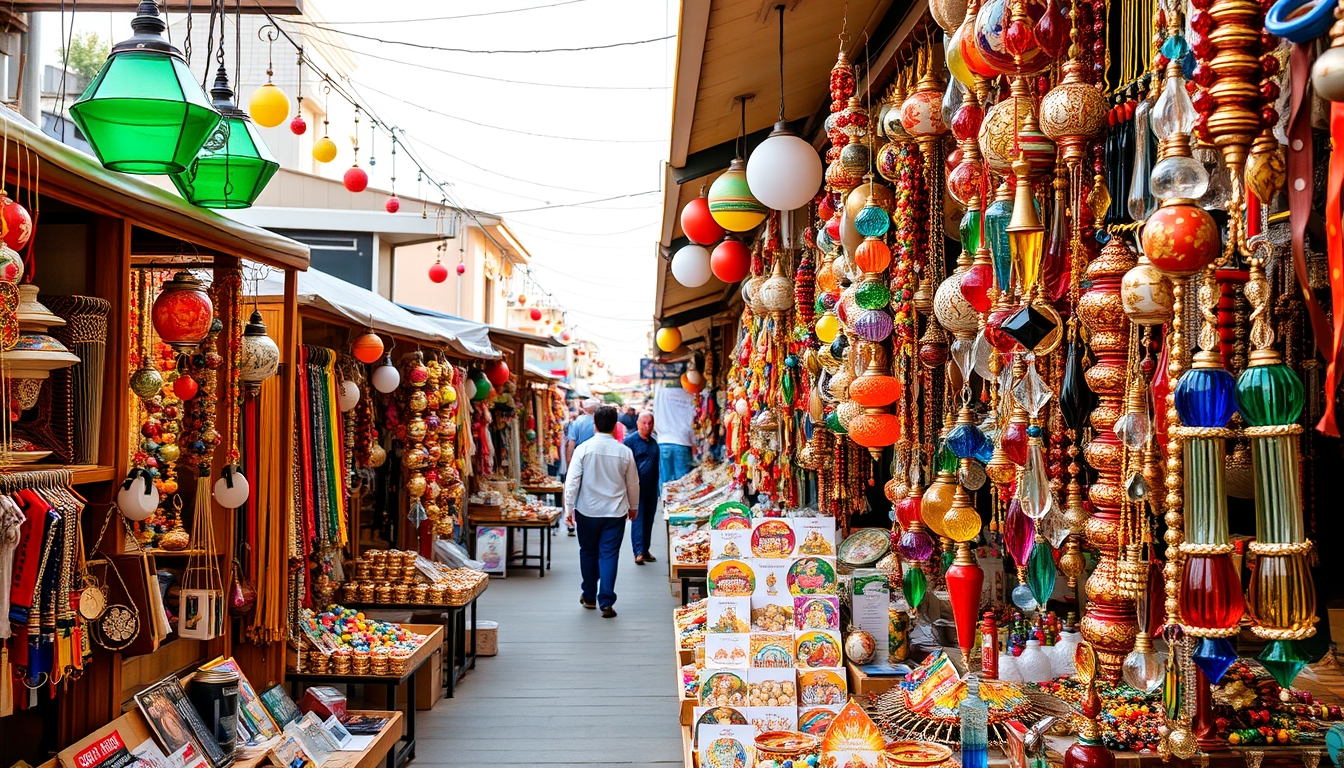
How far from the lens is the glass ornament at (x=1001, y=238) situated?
4.86 feet

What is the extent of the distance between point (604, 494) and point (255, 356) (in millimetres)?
4197

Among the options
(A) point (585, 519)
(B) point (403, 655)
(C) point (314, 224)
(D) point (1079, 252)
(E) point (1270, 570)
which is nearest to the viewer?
(E) point (1270, 570)

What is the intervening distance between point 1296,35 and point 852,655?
2.52 m

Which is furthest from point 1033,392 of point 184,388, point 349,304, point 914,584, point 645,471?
point 645,471

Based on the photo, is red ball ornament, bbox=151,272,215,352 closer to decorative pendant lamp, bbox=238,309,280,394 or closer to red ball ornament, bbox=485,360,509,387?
decorative pendant lamp, bbox=238,309,280,394

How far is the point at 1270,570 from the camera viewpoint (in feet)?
3.07

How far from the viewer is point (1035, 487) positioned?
1.48 m

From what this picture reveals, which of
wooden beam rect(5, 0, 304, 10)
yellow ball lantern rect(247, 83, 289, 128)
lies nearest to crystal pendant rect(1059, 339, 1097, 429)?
wooden beam rect(5, 0, 304, 10)

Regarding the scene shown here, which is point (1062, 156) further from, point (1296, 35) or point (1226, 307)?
point (1296, 35)

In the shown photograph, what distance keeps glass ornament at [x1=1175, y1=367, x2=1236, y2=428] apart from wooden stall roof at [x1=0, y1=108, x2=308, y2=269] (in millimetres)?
2137

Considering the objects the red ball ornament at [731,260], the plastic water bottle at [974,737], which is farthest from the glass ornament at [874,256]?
the red ball ornament at [731,260]

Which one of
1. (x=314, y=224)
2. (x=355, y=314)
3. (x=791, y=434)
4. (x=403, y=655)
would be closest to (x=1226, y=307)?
(x=791, y=434)

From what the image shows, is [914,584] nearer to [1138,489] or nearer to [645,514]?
[1138,489]

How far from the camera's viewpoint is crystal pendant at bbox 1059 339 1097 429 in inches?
57.8
